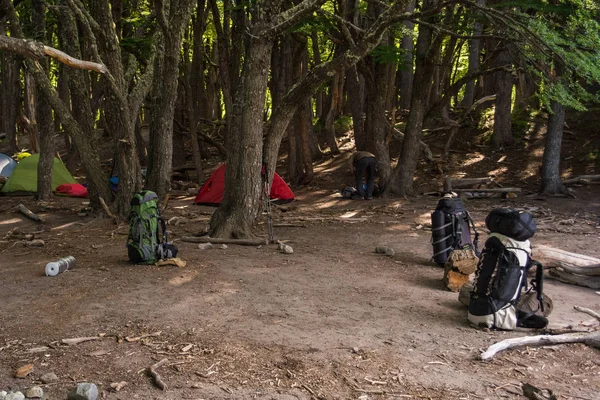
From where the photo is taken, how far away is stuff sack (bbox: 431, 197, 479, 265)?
8.66m

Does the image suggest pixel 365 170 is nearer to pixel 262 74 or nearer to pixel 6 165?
pixel 262 74

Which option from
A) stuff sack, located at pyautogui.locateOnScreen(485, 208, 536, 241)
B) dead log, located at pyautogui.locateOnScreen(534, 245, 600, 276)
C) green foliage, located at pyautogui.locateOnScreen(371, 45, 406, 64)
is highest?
green foliage, located at pyautogui.locateOnScreen(371, 45, 406, 64)

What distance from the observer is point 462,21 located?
13.1 meters

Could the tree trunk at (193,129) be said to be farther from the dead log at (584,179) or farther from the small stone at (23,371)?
the small stone at (23,371)

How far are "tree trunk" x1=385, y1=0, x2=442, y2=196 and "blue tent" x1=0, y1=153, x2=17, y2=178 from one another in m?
11.2

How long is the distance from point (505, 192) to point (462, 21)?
14.5ft

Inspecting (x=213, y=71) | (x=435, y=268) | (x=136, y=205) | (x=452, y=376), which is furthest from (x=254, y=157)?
(x=213, y=71)

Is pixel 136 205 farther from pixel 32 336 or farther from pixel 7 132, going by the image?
pixel 7 132

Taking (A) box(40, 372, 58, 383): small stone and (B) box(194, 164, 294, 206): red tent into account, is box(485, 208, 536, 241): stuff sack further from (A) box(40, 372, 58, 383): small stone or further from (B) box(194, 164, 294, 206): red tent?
(B) box(194, 164, 294, 206): red tent

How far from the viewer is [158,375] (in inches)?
187

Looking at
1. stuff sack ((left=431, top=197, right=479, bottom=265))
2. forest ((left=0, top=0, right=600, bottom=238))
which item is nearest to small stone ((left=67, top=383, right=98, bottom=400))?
forest ((left=0, top=0, right=600, bottom=238))

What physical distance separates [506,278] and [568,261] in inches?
120

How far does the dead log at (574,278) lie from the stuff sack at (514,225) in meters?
2.35

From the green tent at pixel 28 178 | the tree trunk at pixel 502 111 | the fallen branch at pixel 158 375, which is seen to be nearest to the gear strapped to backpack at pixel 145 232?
the fallen branch at pixel 158 375
